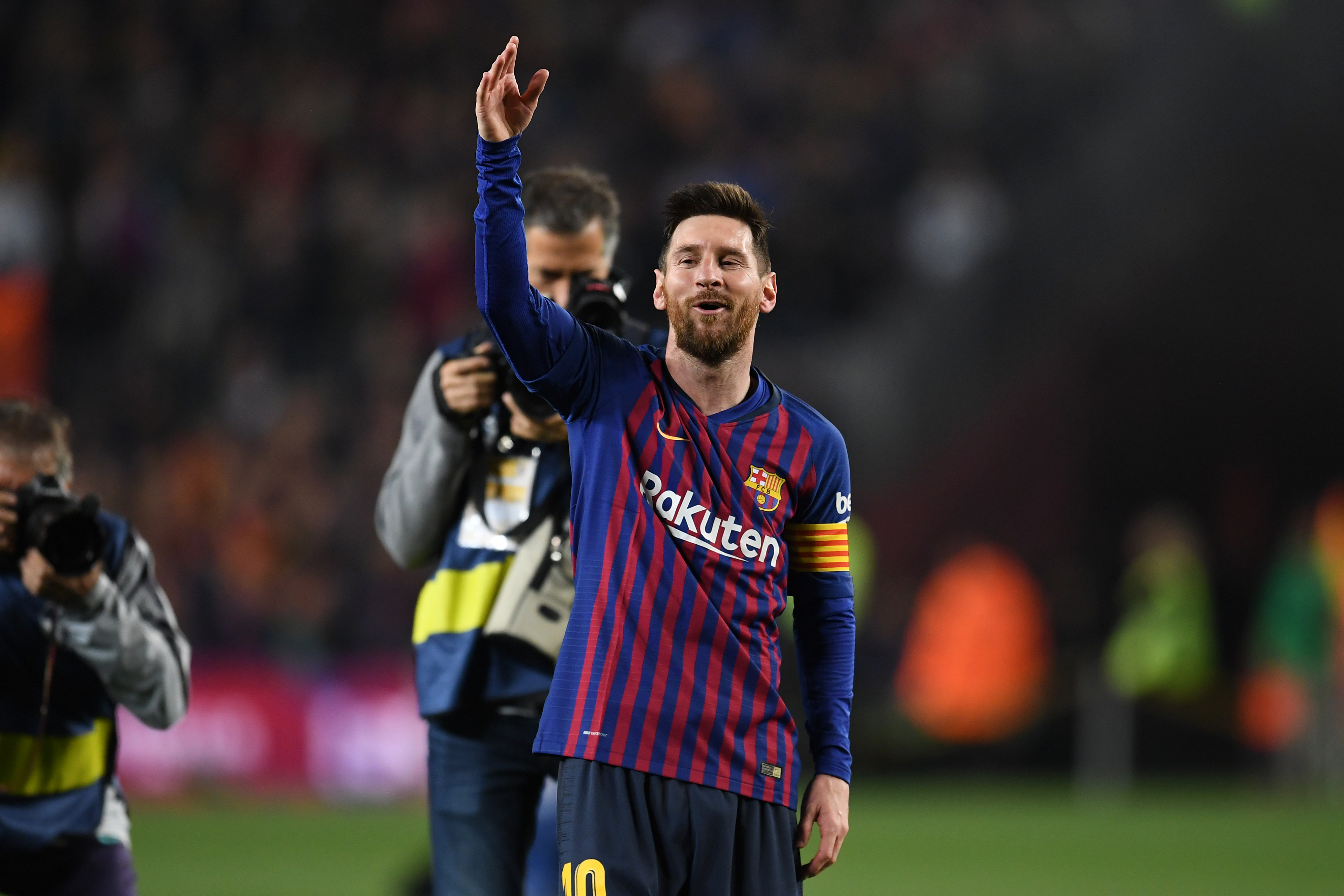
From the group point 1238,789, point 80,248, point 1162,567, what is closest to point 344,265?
point 80,248

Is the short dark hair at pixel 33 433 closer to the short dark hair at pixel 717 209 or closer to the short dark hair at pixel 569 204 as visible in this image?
the short dark hair at pixel 569 204

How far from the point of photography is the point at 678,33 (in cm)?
1784

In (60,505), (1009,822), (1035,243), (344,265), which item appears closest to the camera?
(60,505)

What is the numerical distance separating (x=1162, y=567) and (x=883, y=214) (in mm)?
4563

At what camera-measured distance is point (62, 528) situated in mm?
3895

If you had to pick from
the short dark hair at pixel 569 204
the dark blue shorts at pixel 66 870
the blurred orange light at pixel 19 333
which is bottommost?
the dark blue shorts at pixel 66 870

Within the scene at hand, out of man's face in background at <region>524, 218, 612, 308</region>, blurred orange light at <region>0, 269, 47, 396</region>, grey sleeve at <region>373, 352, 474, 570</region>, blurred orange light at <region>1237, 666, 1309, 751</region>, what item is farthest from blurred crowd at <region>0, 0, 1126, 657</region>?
man's face in background at <region>524, 218, 612, 308</region>

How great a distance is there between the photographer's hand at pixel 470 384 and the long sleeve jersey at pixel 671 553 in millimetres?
653

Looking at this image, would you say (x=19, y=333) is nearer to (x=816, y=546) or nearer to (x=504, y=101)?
(x=504, y=101)

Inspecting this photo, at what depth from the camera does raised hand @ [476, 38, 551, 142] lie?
10.6 ft

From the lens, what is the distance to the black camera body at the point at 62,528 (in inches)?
153

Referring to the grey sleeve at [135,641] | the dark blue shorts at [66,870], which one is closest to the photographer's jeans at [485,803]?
the grey sleeve at [135,641]

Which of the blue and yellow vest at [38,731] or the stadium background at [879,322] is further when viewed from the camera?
the stadium background at [879,322]

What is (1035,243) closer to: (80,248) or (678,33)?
(678,33)
